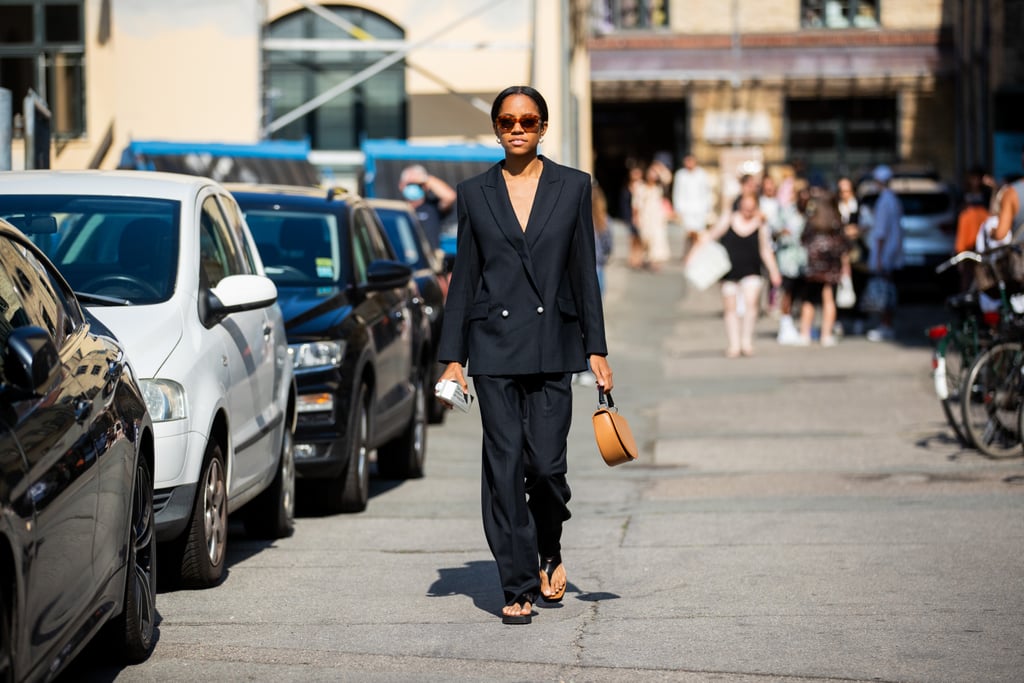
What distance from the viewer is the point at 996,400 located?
1200cm

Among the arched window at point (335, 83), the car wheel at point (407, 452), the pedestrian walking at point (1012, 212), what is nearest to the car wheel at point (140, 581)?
the car wheel at point (407, 452)

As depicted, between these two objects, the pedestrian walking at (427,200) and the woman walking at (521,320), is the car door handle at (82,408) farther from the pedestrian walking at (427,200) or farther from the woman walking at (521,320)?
the pedestrian walking at (427,200)

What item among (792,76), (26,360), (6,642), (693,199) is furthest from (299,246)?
(792,76)

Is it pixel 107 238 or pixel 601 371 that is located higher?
pixel 107 238

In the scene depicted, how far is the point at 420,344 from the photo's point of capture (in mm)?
12984

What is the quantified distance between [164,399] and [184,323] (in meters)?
0.52

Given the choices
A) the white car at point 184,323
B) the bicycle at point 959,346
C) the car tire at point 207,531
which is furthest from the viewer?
the bicycle at point 959,346

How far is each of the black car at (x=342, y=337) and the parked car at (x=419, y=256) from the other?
8.20 ft

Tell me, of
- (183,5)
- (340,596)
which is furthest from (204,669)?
(183,5)

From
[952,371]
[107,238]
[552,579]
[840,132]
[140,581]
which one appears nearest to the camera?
[140,581]

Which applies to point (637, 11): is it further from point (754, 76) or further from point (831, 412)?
point (831, 412)

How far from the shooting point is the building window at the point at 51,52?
27781 mm

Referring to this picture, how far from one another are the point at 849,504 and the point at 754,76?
39233 mm

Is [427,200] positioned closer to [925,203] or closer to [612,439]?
[612,439]
